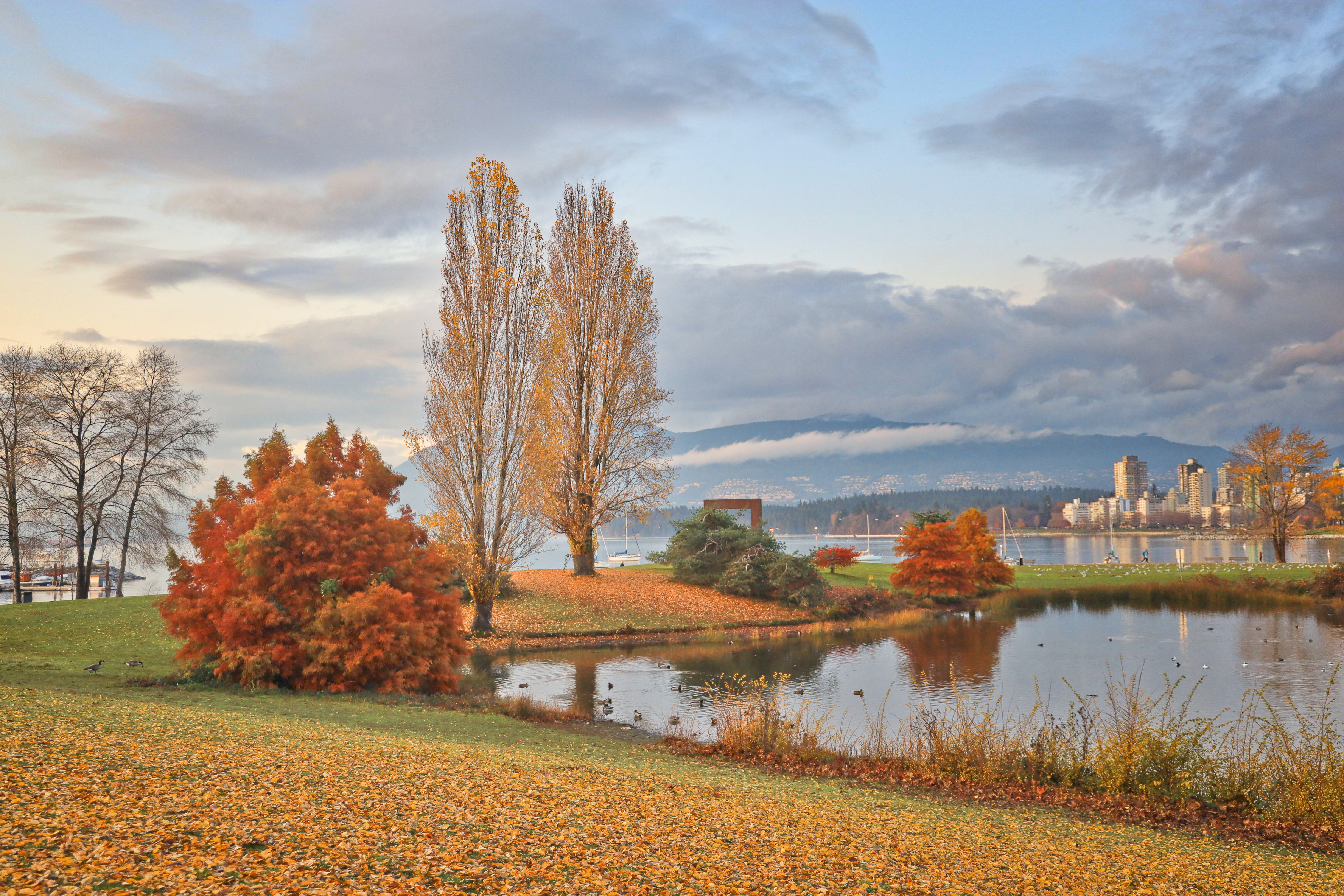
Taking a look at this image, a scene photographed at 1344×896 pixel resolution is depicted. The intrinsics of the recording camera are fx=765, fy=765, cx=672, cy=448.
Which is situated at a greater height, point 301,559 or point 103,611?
point 301,559

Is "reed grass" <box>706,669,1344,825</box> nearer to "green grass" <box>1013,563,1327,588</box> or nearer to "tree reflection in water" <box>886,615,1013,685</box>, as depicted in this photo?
"tree reflection in water" <box>886,615,1013,685</box>

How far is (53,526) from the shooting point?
31156mm

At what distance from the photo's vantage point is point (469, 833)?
232 inches

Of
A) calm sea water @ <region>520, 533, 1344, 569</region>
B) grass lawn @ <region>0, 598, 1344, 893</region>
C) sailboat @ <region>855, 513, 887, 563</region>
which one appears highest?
grass lawn @ <region>0, 598, 1344, 893</region>

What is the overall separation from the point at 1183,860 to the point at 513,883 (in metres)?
6.10

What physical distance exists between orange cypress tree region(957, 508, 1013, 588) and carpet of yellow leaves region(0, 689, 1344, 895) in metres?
37.2

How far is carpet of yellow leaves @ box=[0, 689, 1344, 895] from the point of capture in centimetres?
486

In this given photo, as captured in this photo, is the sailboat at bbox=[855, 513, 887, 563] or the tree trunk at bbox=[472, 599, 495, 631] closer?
the tree trunk at bbox=[472, 599, 495, 631]

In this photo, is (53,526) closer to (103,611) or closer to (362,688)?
(103,611)

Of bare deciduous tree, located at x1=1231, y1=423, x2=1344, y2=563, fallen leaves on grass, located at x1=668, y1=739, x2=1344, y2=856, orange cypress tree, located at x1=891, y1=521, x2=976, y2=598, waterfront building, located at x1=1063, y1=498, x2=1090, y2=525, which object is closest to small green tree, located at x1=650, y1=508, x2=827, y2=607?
orange cypress tree, located at x1=891, y1=521, x2=976, y2=598

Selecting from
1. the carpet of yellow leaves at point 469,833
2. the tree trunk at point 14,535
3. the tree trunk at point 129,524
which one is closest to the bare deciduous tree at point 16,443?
the tree trunk at point 14,535

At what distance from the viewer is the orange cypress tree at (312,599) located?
48.0ft

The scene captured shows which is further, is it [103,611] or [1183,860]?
[103,611]

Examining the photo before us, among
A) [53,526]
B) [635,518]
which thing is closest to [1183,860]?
[635,518]
